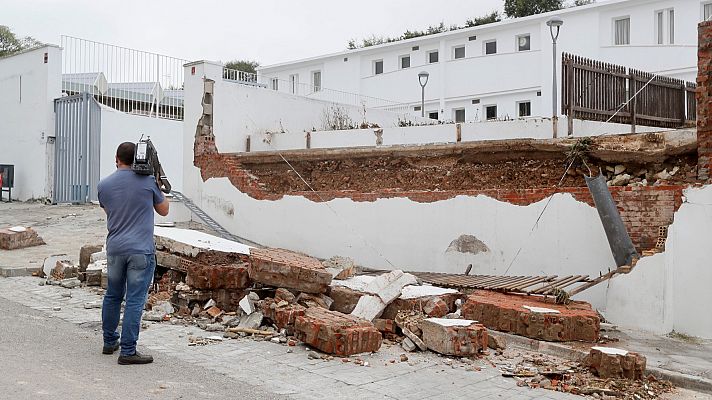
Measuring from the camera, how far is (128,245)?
5.51 m

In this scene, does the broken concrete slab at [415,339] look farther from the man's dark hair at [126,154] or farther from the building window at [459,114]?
the building window at [459,114]

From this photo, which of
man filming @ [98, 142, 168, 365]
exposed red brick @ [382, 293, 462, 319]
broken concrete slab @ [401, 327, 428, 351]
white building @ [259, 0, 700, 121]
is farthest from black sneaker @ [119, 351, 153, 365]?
white building @ [259, 0, 700, 121]

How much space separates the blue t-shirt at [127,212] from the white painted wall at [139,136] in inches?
497

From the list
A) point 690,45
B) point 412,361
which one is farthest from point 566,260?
point 690,45

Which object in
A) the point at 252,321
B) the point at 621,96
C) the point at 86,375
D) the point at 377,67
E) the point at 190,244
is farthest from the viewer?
the point at 377,67

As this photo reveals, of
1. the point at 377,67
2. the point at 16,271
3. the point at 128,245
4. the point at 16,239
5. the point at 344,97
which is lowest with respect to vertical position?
the point at 16,271

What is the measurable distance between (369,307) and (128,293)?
2646mm

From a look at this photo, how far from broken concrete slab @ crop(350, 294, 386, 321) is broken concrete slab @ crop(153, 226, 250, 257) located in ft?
5.62

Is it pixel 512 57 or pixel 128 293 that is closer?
pixel 128 293

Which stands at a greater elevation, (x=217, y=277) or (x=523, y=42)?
(x=523, y=42)

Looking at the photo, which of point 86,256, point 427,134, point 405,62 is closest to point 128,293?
point 86,256

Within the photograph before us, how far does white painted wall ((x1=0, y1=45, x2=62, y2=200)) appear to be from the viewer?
18.0 meters

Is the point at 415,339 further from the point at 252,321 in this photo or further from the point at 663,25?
the point at 663,25

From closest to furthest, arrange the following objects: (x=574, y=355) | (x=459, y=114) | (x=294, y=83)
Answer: (x=574, y=355), (x=459, y=114), (x=294, y=83)
